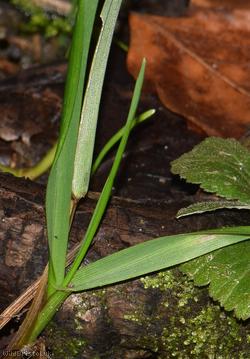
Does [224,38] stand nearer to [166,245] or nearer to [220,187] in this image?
[220,187]

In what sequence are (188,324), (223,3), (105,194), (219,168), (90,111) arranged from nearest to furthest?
1. (105,194)
2. (90,111)
3. (188,324)
4. (219,168)
5. (223,3)

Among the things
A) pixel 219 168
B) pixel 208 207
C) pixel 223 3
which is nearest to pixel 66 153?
pixel 208 207

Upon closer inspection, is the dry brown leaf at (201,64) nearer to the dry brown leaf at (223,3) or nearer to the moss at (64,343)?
the dry brown leaf at (223,3)

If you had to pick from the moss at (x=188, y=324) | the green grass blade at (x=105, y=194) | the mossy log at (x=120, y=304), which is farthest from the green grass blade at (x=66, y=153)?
the moss at (x=188, y=324)

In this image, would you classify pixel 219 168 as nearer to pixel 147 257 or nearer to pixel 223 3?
pixel 147 257

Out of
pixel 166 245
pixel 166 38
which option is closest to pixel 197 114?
pixel 166 38

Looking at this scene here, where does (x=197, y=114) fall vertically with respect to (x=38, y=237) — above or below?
below
